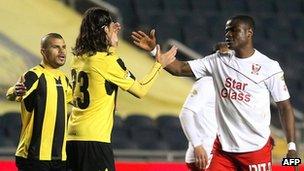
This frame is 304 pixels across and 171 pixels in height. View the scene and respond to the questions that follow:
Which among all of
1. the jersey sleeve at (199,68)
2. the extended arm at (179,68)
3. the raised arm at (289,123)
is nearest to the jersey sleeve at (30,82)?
the extended arm at (179,68)

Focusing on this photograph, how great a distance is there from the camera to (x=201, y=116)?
6.98m

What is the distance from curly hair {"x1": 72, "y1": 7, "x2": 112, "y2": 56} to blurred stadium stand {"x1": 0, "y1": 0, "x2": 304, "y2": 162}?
12.3ft

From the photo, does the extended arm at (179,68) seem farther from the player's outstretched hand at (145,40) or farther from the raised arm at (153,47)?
the player's outstretched hand at (145,40)

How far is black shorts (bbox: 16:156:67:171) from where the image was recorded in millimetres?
6230

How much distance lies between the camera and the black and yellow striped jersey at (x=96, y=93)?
597 centimetres

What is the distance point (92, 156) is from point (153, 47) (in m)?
0.91

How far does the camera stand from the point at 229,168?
263 inches

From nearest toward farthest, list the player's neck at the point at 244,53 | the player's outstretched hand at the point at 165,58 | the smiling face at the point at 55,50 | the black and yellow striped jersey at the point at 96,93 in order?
1. the black and yellow striped jersey at the point at 96,93
2. the player's outstretched hand at the point at 165,58
3. the smiling face at the point at 55,50
4. the player's neck at the point at 244,53

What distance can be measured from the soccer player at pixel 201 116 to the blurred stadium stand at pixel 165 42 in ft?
9.48

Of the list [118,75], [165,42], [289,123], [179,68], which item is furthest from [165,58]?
[165,42]

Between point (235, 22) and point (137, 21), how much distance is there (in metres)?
7.53

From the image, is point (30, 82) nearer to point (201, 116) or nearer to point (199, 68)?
point (199, 68)

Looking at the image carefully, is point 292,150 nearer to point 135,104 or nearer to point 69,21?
point 135,104

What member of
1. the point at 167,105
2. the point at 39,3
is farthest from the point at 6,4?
the point at 167,105
